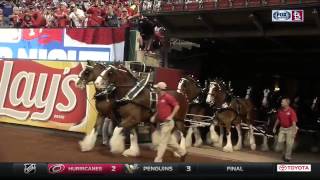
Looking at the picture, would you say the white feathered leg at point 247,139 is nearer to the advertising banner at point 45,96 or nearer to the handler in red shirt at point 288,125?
the handler in red shirt at point 288,125

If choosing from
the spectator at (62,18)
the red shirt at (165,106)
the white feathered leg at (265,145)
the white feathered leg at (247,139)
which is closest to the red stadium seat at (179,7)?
the white feathered leg at (247,139)

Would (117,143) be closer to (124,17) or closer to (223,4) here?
(223,4)

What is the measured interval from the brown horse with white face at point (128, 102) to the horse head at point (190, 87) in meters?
A: 1.52

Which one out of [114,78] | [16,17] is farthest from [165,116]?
[16,17]

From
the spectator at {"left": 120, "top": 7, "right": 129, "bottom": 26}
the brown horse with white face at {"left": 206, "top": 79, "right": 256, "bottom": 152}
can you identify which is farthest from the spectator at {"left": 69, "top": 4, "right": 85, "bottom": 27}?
the brown horse with white face at {"left": 206, "top": 79, "right": 256, "bottom": 152}

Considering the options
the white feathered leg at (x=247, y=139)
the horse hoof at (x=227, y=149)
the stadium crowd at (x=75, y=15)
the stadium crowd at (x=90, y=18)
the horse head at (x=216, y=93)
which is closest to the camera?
the horse hoof at (x=227, y=149)

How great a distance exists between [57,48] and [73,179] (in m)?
7.97

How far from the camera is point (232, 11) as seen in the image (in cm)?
1363

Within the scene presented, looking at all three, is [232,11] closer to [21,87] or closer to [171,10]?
[171,10]

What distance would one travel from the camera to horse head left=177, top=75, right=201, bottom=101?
13656 mm

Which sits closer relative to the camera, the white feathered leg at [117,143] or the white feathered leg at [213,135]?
the white feathered leg at [117,143]

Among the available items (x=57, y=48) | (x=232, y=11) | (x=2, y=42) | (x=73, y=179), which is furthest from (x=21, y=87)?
(x=73, y=179)

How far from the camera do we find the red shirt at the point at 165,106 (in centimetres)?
1005

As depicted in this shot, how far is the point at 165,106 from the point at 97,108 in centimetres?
245
